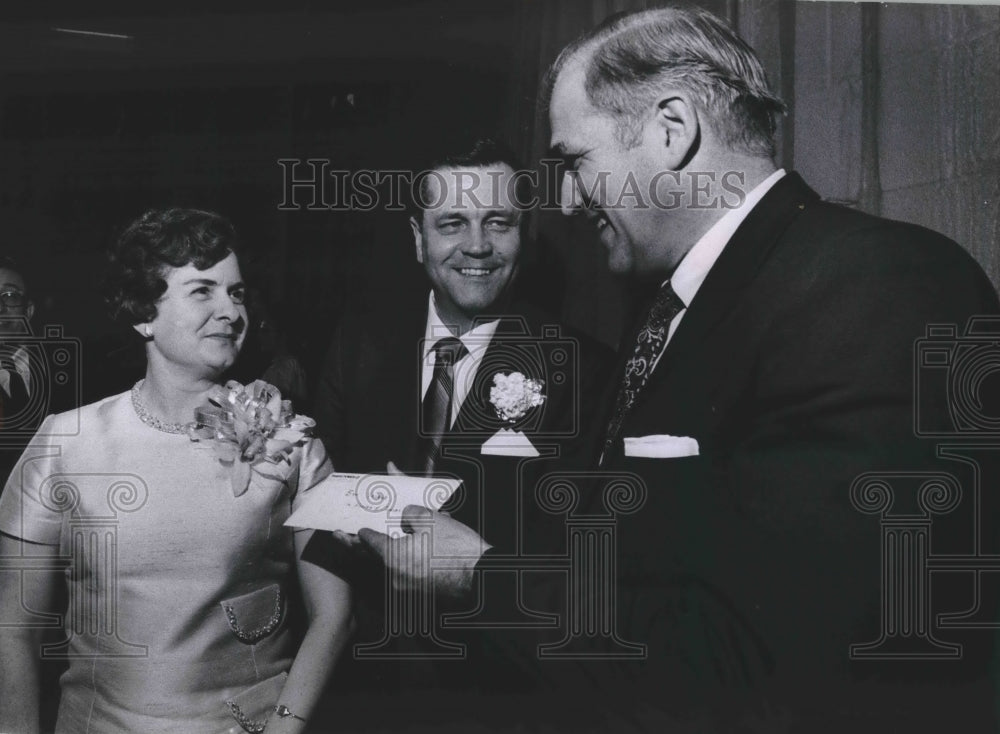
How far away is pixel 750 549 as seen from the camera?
10.9ft

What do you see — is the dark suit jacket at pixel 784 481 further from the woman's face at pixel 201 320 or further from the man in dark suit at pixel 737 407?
the woman's face at pixel 201 320

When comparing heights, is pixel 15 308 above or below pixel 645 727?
above

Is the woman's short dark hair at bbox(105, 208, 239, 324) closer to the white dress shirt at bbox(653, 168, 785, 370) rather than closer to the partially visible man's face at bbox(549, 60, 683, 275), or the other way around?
the partially visible man's face at bbox(549, 60, 683, 275)

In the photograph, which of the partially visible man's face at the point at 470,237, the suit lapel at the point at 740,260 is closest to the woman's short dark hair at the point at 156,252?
the partially visible man's face at the point at 470,237

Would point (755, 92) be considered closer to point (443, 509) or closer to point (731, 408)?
point (731, 408)

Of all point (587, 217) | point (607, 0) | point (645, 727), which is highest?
point (607, 0)

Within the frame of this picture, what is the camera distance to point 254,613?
357cm

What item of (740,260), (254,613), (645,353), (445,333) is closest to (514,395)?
(445,333)

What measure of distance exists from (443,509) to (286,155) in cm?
127

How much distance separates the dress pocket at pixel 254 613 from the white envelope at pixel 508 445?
2.72ft

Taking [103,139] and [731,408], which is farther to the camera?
[103,139]

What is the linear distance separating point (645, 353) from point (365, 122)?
3.89ft

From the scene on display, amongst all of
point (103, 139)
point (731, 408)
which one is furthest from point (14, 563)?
point (731, 408)

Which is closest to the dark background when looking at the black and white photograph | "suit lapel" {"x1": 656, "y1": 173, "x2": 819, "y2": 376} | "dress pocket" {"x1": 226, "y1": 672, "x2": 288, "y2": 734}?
the black and white photograph
